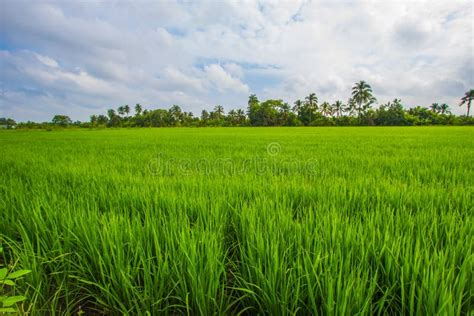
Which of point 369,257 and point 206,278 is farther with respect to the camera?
point 369,257

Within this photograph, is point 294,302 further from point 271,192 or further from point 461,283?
point 271,192

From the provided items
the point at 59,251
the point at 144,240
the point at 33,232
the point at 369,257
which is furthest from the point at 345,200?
the point at 33,232

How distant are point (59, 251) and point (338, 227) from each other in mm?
1733

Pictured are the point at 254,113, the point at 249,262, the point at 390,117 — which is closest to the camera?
the point at 249,262

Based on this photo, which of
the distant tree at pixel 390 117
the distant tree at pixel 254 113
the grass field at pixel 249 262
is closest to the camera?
the grass field at pixel 249 262

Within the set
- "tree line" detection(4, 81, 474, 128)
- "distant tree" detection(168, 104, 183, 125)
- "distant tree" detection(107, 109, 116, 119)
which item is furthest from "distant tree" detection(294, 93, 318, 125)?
"distant tree" detection(107, 109, 116, 119)

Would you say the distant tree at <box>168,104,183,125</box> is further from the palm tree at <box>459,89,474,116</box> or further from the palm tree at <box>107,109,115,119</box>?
the palm tree at <box>459,89,474,116</box>

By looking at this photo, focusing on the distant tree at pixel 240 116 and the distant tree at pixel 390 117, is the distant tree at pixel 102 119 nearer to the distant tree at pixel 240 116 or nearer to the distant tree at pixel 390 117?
the distant tree at pixel 240 116

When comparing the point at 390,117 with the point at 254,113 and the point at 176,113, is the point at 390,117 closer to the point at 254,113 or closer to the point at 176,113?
the point at 254,113

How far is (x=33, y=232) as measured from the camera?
5.41 ft

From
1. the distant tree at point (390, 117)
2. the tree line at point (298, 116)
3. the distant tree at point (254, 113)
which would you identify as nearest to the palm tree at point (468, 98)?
the tree line at point (298, 116)

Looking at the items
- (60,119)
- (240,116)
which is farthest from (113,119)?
(240,116)

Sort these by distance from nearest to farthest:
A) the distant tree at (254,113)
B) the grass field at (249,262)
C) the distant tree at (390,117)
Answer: the grass field at (249,262) < the distant tree at (390,117) < the distant tree at (254,113)

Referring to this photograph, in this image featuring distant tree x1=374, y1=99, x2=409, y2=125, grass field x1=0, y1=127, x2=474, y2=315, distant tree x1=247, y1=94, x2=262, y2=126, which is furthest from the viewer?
distant tree x1=247, y1=94, x2=262, y2=126
